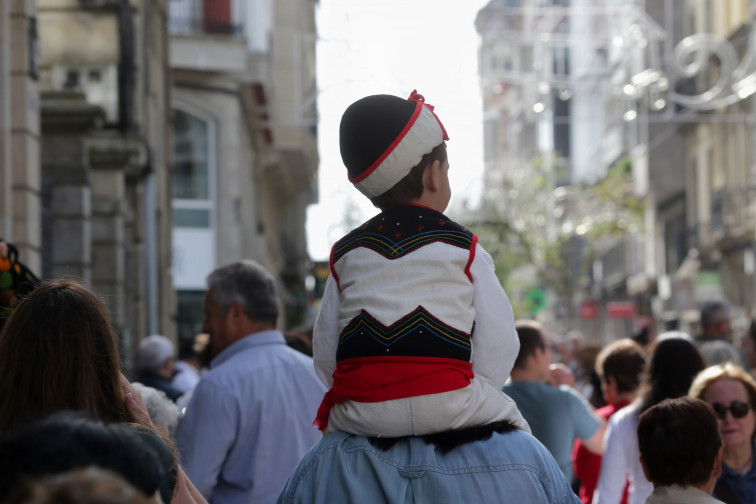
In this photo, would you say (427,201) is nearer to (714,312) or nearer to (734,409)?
(734,409)

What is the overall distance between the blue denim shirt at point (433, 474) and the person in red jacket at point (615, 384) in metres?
4.32

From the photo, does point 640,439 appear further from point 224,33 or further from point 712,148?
point 712,148

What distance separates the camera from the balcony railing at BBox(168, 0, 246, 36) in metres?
27.3

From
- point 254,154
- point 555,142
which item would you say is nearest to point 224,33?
point 254,154

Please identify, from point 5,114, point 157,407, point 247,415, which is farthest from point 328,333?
point 5,114

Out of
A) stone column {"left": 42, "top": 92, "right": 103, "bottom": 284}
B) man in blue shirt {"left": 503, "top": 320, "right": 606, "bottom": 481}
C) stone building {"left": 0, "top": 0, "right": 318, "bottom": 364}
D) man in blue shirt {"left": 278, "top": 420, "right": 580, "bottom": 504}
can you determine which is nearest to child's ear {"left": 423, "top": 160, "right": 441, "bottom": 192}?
man in blue shirt {"left": 278, "top": 420, "right": 580, "bottom": 504}

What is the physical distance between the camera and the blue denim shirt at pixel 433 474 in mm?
3381

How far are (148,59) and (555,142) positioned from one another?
63449 mm

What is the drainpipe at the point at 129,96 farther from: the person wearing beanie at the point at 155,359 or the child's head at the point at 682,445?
the child's head at the point at 682,445

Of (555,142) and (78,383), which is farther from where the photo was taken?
(555,142)

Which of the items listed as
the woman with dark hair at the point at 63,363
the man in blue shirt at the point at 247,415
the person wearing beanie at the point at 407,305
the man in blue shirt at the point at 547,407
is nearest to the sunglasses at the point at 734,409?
the man in blue shirt at the point at 547,407

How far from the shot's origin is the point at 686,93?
4478 cm

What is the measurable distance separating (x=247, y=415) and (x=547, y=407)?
5.70 feet

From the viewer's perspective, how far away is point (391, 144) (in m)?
3.65
